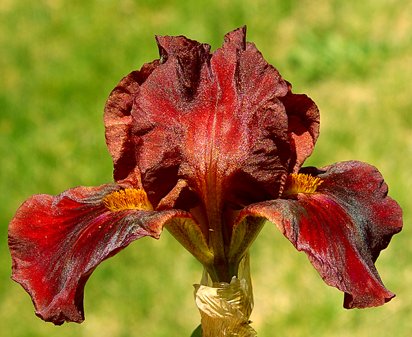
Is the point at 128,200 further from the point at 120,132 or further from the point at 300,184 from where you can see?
the point at 300,184

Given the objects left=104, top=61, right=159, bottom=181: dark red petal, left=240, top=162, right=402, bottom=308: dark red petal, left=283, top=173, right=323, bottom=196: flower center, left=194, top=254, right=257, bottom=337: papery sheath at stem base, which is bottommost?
left=194, top=254, right=257, bottom=337: papery sheath at stem base

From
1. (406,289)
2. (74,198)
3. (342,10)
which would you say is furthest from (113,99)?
(342,10)

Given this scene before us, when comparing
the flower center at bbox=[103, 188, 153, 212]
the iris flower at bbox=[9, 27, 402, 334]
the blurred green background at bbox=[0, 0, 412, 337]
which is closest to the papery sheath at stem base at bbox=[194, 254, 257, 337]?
the iris flower at bbox=[9, 27, 402, 334]

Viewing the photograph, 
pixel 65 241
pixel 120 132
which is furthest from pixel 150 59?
pixel 65 241

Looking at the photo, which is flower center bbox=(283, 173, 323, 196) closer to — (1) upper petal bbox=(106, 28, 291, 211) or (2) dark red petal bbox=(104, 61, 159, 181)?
(1) upper petal bbox=(106, 28, 291, 211)

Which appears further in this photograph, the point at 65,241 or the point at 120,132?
the point at 120,132

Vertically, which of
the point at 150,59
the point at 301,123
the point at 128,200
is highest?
the point at 150,59

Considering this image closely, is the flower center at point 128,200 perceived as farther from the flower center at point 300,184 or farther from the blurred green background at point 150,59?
the blurred green background at point 150,59

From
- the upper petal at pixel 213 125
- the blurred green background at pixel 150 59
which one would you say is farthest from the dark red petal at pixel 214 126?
the blurred green background at pixel 150 59
